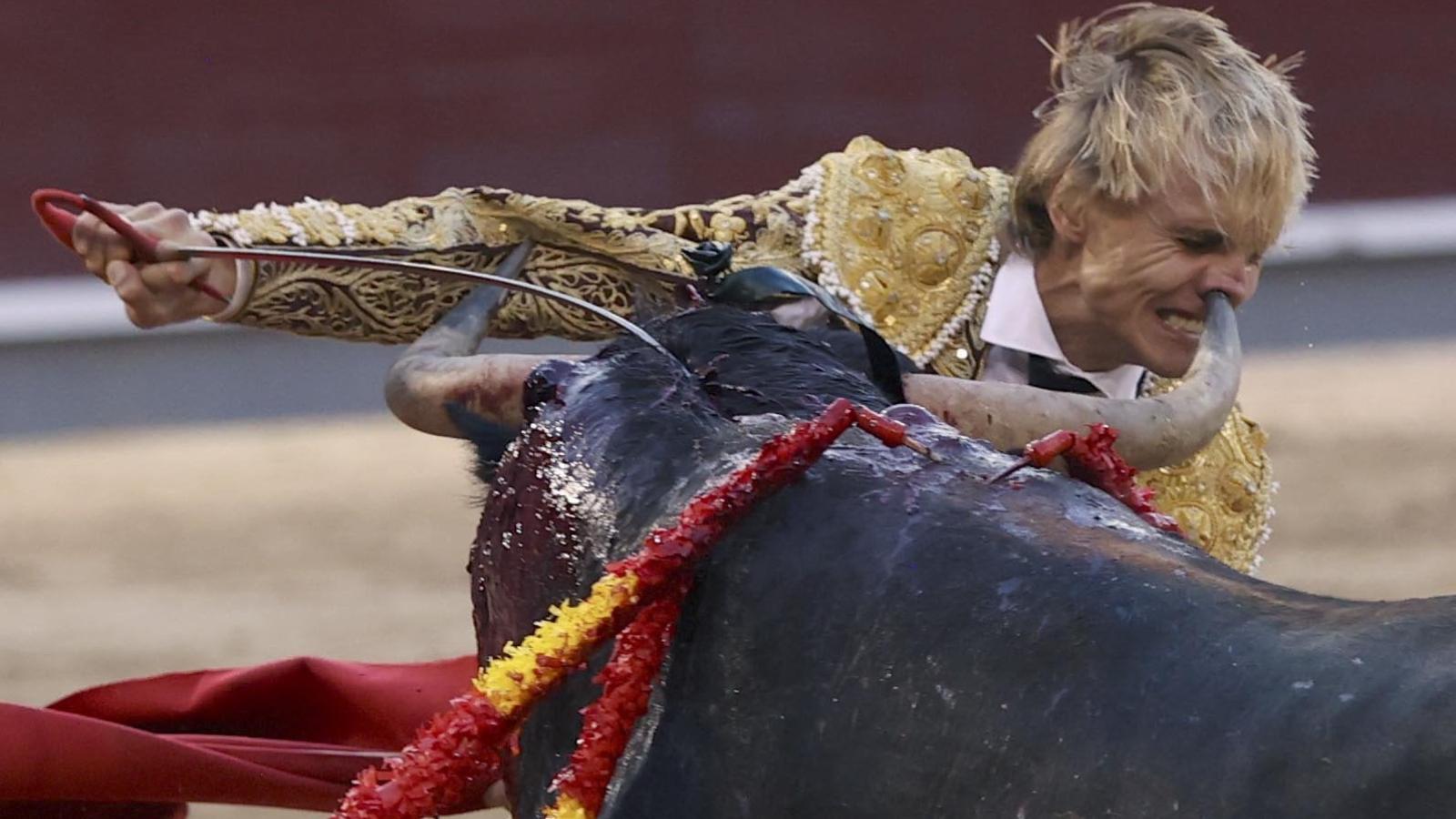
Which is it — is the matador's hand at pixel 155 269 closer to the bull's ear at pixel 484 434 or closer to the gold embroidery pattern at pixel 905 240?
the bull's ear at pixel 484 434

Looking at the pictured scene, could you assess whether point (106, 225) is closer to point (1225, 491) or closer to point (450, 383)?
point (450, 383)

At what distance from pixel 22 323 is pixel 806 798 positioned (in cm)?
641

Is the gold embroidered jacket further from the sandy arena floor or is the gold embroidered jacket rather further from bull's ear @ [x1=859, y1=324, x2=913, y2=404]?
the sandy arena floor

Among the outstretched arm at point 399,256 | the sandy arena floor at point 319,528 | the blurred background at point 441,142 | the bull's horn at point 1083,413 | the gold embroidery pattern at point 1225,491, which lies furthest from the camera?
the blurred background at point 441,142

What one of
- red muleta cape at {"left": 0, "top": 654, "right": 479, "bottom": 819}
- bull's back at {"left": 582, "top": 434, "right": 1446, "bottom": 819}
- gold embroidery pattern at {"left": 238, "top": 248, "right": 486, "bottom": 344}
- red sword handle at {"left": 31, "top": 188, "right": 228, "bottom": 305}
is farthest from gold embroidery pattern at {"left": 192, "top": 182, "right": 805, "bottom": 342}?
bull's back at {"left": 582, "top": 434, "right": 1446, "bottom": 819}

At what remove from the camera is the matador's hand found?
195 cm

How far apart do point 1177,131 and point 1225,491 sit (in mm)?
516

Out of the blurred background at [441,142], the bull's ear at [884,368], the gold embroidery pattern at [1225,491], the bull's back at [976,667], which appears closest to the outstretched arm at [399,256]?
the bull's ear at [884,368]

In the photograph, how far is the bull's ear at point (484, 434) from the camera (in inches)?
66.3

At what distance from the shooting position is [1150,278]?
2.22 m

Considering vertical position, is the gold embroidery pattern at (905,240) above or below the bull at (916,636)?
above

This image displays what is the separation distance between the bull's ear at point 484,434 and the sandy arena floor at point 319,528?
7.55ft

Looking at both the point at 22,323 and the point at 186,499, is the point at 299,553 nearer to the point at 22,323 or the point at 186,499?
the point at 186,499

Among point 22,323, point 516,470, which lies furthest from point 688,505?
point 22,323
